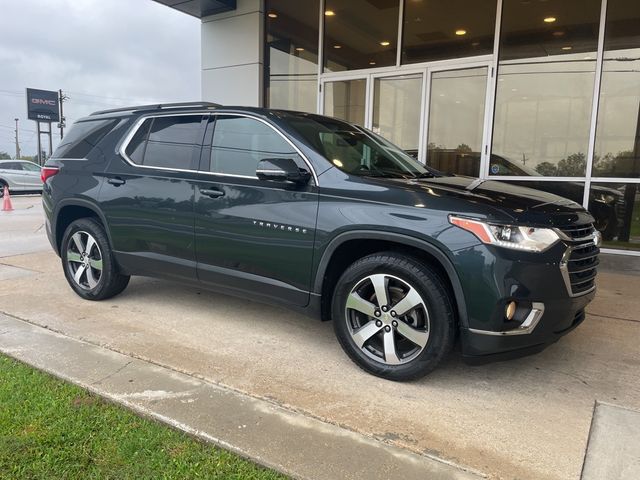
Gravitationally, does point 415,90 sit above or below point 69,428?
above

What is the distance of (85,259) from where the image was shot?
4.88 m

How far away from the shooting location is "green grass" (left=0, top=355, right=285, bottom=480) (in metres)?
2.29

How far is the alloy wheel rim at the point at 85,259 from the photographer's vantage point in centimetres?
480

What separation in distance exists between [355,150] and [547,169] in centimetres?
468

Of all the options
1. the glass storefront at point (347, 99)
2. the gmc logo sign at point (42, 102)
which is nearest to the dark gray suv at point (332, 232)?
the glass storefront at point (347, 99)

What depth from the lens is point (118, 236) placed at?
454 cm

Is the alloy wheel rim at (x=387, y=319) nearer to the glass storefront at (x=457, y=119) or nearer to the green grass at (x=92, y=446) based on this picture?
the green grass at (x=92, y=446)

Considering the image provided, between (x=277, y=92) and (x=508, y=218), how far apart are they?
7.84m

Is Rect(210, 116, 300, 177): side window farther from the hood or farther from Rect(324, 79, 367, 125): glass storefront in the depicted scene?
Rect(324, 79, 367, 125): glass storefront

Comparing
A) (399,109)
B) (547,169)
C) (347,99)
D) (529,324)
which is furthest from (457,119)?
(529,324)

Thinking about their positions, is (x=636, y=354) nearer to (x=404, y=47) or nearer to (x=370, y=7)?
(x=404, y=47)

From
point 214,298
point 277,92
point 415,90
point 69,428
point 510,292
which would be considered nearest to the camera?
point 69,428

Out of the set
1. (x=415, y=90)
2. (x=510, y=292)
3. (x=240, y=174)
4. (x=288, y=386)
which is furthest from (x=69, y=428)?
(x=415, y=90)

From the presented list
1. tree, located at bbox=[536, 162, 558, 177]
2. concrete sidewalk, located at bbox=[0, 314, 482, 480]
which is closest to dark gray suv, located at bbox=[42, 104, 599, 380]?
concrete sidewalk, located at bbox=[0, 314, 482, 480]
